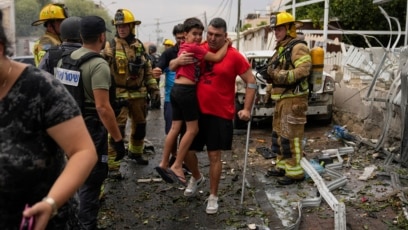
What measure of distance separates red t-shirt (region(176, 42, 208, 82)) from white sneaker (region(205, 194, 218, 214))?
50.0 inches

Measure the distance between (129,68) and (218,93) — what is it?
5.59 feet

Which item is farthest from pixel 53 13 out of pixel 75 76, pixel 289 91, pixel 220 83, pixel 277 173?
pixel 277 173

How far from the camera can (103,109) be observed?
11.6 ft

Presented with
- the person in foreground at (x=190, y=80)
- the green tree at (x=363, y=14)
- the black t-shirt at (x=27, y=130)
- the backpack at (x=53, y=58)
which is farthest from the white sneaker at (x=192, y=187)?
the green tree at (x=363, y=14)

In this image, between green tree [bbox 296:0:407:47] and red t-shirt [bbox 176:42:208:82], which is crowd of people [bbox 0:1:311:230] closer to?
red t-shirt [bbox 176:42:208:82]

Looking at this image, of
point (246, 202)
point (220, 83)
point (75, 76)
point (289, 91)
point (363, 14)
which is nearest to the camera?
point (75, 76)

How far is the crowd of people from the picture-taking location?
1868 millimetres

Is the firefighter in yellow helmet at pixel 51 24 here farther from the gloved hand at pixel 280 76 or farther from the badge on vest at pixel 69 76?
the gloved hand at pixel 280 76

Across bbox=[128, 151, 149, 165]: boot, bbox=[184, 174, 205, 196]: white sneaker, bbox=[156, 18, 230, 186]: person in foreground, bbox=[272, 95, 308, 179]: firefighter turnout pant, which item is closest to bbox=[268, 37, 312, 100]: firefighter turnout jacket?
bbox=[272, 95, 308, 179]: firefighter turnout pant

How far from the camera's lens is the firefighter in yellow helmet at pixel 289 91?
555cm

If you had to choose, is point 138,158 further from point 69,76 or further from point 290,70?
point 69,76

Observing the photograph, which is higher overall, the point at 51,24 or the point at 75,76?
the point at 51,24

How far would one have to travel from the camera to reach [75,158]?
186cm

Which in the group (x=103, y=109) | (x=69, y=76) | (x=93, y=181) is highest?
(x=69, y=76)
